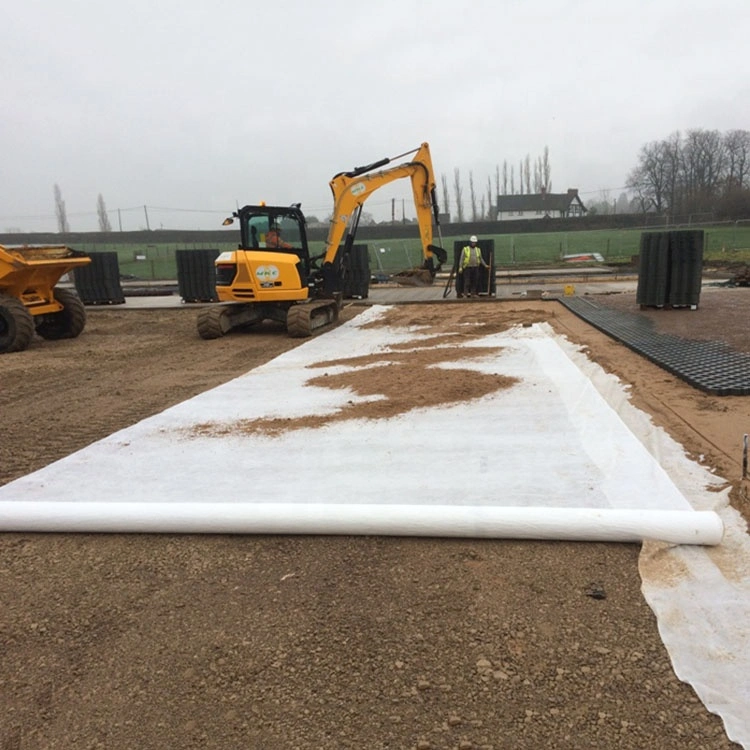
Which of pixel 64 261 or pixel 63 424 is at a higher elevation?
pixel 64 261

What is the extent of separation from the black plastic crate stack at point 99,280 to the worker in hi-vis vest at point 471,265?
462 inches

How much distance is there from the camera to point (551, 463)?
3.97 metres

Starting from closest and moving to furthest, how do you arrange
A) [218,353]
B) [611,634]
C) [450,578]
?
[611,634]
[450,578]
[218,353]

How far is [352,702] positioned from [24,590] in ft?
5.95

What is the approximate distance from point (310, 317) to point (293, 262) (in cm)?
106

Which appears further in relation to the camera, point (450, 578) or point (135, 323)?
point (135, 323)

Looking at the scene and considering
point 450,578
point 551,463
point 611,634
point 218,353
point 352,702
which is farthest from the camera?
point 218,353

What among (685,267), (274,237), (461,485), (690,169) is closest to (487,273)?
(685,267)

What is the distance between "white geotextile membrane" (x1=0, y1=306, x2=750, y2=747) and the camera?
8.29ft

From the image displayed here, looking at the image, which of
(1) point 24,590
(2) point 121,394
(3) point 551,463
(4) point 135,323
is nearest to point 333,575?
Answer: (1) point 24,590

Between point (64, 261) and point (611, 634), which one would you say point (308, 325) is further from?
point (611, 634)

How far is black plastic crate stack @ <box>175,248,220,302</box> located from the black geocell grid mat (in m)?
12.9

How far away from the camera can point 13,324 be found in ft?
33.4

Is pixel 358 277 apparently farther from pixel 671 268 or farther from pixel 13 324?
pixel 13 324
